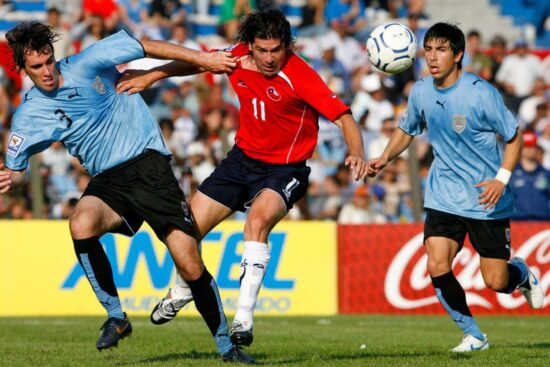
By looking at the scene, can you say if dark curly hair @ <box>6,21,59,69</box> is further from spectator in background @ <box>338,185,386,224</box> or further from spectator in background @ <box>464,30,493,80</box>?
spectator in background @ <box>464,30,493,80</box>

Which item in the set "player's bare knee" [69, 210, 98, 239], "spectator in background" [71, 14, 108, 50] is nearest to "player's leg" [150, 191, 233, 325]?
"player's bare knee" [69, 210, 98, 239]

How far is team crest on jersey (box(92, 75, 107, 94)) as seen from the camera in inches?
324

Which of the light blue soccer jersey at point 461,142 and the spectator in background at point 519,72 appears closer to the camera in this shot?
the light blue soccer jersey at point 461,142

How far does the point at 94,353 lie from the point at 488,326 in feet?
20.0

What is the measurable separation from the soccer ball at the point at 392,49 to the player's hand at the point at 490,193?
1346mm

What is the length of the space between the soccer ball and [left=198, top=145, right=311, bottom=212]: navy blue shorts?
4.11 feet

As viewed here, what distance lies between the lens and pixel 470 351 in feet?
30.8

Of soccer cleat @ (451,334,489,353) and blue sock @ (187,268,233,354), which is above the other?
blue sock @ (187,268,233,354)

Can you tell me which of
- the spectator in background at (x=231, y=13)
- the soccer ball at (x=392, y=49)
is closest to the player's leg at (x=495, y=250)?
the soccer ball at (x=392, y=49)

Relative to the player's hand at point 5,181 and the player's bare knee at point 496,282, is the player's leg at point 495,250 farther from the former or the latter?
the player's hand at point 5,181

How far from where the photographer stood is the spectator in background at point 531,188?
1590 centimetres

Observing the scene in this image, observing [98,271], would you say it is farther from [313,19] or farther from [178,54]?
[313,19]

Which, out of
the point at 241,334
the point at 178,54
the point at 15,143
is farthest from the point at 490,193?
the point at 15,143

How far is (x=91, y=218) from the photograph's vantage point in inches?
319
